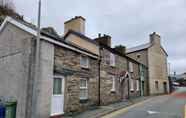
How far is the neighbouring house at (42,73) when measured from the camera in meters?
10.4

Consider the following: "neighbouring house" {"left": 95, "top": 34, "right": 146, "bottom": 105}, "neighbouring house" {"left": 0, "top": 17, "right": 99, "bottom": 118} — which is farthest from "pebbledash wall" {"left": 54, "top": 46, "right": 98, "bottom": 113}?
"neighbouring house" {"left": 95, "top": 34, "right": 146, "bottom": 105}

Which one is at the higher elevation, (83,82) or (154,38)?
(154,38)

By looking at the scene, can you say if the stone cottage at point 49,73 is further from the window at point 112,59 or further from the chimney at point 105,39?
the chimney at point 105,39

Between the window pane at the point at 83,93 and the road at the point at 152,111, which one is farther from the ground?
the window pane at the point at 83,93

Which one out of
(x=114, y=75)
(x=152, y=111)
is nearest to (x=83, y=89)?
(x=152, y=111)

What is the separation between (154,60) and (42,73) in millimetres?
27946

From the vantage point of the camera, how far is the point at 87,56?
15273 mm

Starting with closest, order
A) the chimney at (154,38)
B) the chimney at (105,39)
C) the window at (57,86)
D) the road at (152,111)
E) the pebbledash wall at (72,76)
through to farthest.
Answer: the window at (57,86), the road at (152,111), the pebbledash wall at (72,76), the chimney at (105,39), the chimney at (154,38)

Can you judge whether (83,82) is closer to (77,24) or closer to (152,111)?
(152,111)

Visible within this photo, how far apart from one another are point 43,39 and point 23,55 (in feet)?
4.79

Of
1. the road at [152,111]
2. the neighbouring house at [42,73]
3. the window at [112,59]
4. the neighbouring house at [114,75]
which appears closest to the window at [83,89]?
the neighbouring house at [42,73]

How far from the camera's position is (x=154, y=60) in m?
34.8

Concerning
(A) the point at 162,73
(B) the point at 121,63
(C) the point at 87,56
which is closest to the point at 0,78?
(C) the point at 87,56

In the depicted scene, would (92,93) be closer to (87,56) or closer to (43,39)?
(87,56)
